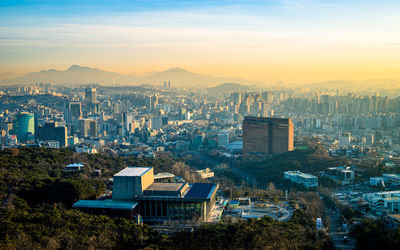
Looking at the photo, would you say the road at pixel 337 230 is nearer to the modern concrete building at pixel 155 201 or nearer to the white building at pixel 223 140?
the modern concrete building at pixel 155 201

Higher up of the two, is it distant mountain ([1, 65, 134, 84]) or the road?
distant mountain ([1, 65, 134, 84])

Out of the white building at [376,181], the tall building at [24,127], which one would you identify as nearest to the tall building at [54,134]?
the tall building at [24,127]

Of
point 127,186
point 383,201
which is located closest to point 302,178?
point 383,201

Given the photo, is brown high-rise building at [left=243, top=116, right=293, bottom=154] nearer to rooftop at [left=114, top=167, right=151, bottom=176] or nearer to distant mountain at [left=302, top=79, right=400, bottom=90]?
rooftop at [left=114, top=167, right=151, bottom=176]

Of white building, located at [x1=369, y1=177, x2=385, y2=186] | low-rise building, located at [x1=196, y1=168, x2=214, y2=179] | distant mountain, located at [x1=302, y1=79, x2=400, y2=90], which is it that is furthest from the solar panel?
distant mountain, located at [x1=302, y1=79, x2=400, y2=90]

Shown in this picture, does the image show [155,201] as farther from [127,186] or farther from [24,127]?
[24,127]

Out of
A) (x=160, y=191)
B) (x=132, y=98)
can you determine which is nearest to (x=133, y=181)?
(x=160, y=191)
